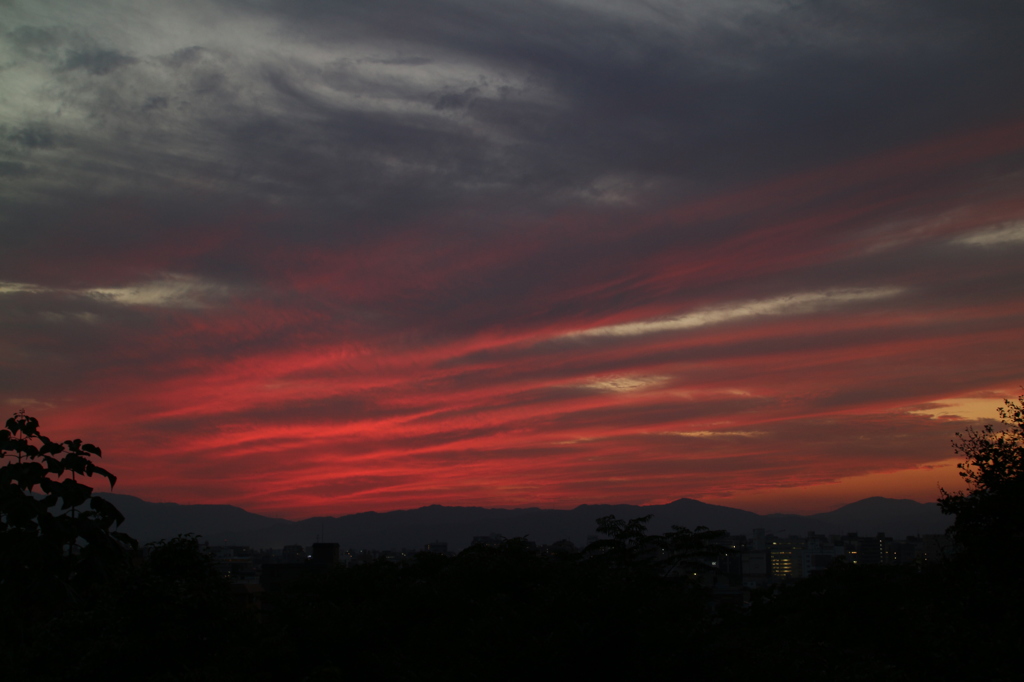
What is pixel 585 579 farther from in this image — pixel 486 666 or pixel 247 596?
pixel 247 596

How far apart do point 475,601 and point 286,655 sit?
677cm

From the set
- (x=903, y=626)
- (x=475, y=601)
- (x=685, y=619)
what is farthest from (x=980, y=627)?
(x=475, y=601)

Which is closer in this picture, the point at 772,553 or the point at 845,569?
the point at 845,569

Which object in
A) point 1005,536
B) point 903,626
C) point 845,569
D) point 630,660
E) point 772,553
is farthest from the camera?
point 772,553

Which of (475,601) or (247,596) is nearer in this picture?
(475,601)

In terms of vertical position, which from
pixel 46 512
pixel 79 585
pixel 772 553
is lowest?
pixel 772 553

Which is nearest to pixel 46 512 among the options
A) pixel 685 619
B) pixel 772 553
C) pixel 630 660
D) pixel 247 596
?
pixel 630 660

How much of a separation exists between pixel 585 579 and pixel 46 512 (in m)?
14.5

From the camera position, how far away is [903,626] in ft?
93.7

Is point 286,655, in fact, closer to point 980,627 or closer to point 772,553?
point 980,627

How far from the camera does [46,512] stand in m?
11.2

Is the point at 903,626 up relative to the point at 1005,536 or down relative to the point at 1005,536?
down

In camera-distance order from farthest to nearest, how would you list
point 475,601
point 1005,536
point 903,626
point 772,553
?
point 772,553 < point 903,626 < point 475,601 < point 1005,536

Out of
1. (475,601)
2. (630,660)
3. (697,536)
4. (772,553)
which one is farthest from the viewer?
(772,553)
